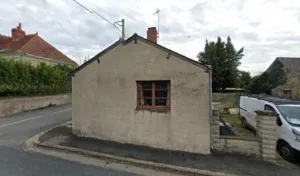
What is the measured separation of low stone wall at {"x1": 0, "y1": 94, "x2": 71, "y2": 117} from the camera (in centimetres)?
1337

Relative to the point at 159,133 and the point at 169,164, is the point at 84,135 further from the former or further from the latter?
the point at 169,164

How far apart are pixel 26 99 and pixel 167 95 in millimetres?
13053

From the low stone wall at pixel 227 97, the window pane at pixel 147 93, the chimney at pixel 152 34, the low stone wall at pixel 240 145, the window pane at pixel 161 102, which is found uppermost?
the chimney at pixel 152 34

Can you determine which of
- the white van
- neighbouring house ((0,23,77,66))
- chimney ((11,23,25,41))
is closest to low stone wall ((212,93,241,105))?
the white van

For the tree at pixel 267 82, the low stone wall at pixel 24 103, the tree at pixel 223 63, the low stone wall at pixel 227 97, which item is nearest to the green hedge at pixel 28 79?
the low stone wall at pixel 24 103

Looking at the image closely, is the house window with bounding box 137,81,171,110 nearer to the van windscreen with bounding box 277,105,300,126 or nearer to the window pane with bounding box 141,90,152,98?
the window pane with bounding box 141,90,152,98

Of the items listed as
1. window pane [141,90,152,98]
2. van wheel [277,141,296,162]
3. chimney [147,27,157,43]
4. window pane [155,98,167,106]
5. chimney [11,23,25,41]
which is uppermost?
chimney [11,23,25,41]

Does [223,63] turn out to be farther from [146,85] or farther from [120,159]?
[120,159]

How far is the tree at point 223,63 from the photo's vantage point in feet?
91.8

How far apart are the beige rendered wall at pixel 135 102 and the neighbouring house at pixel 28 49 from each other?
19652 mm

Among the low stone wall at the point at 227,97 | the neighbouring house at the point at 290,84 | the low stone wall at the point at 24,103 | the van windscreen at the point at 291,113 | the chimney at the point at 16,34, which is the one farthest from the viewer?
the chimney at the point at 16,34

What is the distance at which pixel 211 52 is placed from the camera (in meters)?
28.6

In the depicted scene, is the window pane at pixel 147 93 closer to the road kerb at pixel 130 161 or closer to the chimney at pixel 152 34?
the road kerb at pixel 130 161

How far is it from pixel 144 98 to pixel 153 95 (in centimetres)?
40
